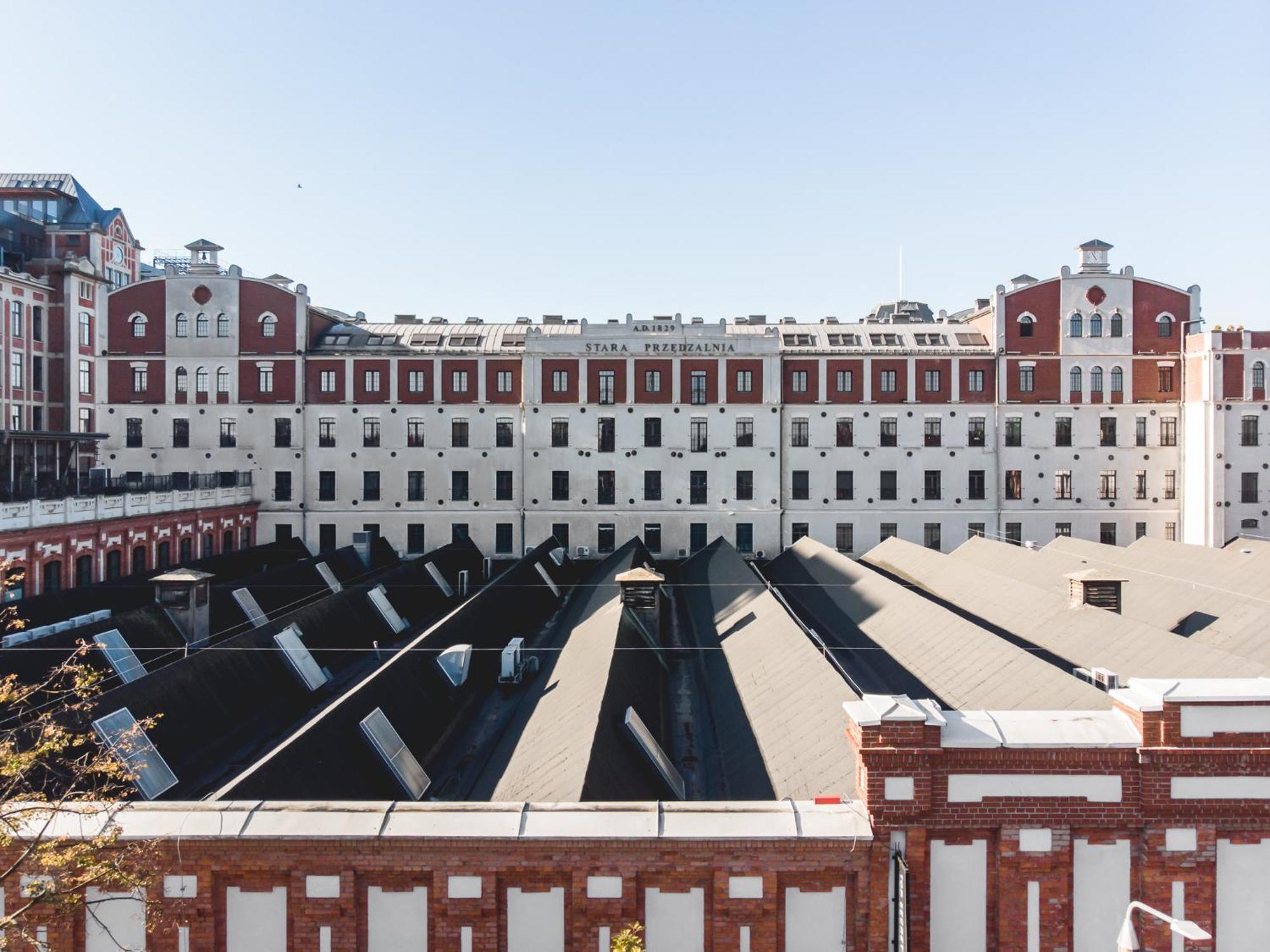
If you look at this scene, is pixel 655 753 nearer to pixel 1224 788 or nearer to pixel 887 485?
pixel 1224 788

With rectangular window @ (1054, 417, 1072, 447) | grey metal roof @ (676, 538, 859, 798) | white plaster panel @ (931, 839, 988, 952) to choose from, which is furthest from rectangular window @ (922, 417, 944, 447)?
white plaster panel @ (931, 839, 988, 952)

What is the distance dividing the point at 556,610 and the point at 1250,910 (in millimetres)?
25271

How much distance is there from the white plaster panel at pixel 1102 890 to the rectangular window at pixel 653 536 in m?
36.3

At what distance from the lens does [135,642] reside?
22688 millimetres

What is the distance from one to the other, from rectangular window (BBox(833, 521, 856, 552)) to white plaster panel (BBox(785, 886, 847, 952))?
124 feet

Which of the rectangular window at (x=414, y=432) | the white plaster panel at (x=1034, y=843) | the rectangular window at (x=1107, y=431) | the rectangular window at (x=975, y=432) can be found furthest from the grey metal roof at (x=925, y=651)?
the rectangular window at (x=414, y=432)

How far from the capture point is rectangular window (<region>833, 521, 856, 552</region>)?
149ft

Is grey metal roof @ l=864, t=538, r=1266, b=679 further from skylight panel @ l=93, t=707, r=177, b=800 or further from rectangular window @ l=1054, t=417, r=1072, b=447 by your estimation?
skylight panel @ l=93, t=707, r=177, b=800

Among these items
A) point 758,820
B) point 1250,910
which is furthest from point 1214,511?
point 758,820

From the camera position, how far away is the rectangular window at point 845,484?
149 feet

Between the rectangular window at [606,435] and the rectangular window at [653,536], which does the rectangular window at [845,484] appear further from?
the rectangular window at [606,435]

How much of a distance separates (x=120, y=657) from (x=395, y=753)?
1028 cm

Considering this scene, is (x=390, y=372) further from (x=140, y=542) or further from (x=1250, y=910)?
(x=1250, y=910)

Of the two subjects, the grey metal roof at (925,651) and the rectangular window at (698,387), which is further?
the rectangular window at (698,387)
